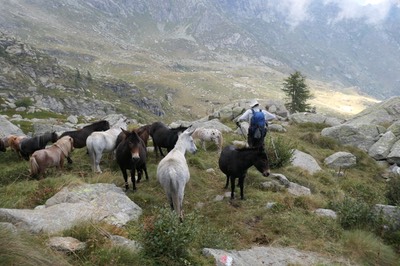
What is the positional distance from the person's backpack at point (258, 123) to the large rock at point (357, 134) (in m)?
14.8

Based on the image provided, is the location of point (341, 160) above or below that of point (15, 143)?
below

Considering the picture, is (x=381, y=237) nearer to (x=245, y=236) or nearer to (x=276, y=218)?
(x=276, y=218)

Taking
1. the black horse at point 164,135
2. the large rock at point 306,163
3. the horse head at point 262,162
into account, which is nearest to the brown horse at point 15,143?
the black horse at point 164,135

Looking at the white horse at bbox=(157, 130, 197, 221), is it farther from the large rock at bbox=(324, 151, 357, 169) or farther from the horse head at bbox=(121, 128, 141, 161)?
the large rock at bbox=(324, 151, 357, 169)

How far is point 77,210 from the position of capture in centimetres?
855

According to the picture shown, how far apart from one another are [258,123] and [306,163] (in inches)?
281

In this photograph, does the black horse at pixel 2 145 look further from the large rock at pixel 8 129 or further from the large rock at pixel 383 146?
the large rock at pixel 383 146

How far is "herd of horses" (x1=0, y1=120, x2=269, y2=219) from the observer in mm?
10203

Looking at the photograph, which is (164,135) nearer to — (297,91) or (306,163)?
(306,163)

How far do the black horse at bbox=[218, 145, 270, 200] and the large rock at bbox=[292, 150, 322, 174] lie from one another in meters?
7.31

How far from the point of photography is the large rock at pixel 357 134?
2673cm

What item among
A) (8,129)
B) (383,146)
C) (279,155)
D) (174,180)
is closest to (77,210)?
(174,180)

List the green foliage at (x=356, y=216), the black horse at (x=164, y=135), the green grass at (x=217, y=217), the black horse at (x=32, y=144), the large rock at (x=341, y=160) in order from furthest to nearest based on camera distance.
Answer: the large rock at (x=341, y=160) < the black horse at (x=32, y=144) < the black horse at (x=164, y=135) < the green foliage at (x=356, y=216) < the green grass at (x=217, y=217)

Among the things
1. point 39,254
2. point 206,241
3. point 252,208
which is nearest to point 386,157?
point 252,208
